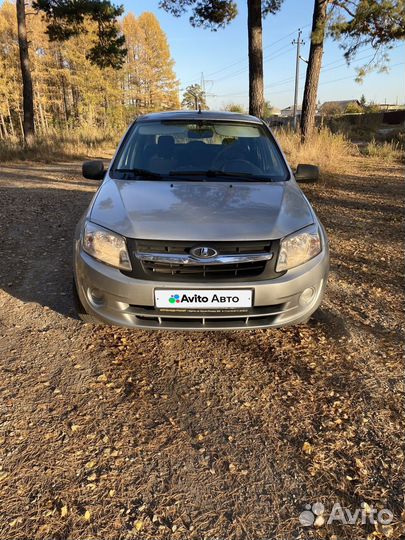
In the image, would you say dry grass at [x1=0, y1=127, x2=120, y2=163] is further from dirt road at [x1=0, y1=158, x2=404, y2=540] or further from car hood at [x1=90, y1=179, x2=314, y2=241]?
car hood at [x1=90, y1=179, x2=314, y2=241]

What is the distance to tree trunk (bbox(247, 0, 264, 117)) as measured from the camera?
1144 centimetres


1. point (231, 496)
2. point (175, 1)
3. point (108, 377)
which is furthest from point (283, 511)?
point (175, 1)

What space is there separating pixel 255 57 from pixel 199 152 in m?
9.77

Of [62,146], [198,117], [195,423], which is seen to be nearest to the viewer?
[195,423]

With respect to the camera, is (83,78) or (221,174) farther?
(83,78)

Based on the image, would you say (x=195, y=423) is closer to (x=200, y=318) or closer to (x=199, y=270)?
(x=200, y=318)

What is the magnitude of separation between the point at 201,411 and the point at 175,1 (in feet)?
45.3

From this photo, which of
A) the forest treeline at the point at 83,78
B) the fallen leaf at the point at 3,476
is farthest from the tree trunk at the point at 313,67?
the forest treeline at the point at 83,78

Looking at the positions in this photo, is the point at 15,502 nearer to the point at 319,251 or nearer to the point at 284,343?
the point at 284,343

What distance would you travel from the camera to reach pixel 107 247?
245 cm

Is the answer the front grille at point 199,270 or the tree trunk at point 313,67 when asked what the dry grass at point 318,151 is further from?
the front grille at point 199,270

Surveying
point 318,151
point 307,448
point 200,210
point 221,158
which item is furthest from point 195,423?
point 318,151

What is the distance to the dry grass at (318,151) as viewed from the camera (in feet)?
36.1

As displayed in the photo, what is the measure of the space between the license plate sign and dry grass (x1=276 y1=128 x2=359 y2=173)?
892 centimetres
